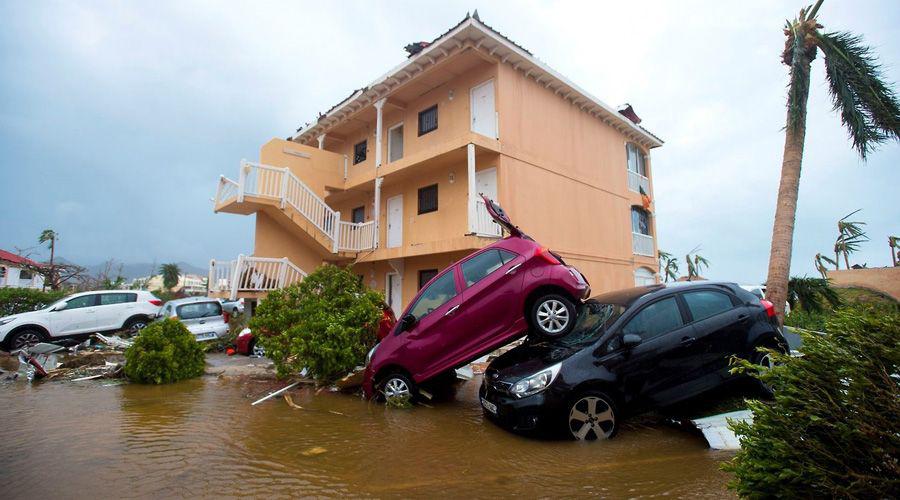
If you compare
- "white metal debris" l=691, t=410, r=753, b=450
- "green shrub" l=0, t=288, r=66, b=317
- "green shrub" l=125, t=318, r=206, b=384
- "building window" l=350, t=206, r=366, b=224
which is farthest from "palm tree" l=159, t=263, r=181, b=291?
"white metal debris" l=691, t=410, r=753, b=450

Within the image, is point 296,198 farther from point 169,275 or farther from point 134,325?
point 169,275

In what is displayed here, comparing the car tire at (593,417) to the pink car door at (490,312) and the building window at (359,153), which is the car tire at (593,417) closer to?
the pink car door at (490,312)

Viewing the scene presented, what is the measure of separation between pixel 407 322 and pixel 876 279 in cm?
2460

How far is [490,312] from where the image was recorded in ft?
18.9

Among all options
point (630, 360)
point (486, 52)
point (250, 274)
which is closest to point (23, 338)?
point (250, 274)

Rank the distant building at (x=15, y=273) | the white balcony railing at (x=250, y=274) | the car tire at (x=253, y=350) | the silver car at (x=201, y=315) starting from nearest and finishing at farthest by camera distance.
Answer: the car tire at (x=253, y=350)
the silver car at (x=201, y=315)
the white balcony railing at (x=250, y=274)
the distant building at (x=15, y=273)

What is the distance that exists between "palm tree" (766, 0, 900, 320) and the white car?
1766 cm

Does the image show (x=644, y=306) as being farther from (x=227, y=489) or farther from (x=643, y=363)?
(x=227, y=489)

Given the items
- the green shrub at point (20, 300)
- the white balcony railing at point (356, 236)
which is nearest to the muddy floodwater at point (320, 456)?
the white balcony railing at point (356, 236)

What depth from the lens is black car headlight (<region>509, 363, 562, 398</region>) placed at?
14.6 feet

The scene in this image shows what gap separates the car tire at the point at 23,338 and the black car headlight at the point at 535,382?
1469 cm

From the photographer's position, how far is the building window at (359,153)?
685 inches

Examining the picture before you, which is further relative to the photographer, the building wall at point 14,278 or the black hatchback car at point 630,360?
the building wall at point 14,278

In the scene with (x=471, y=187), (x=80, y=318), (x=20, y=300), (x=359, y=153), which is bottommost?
(x=80, y=318)
